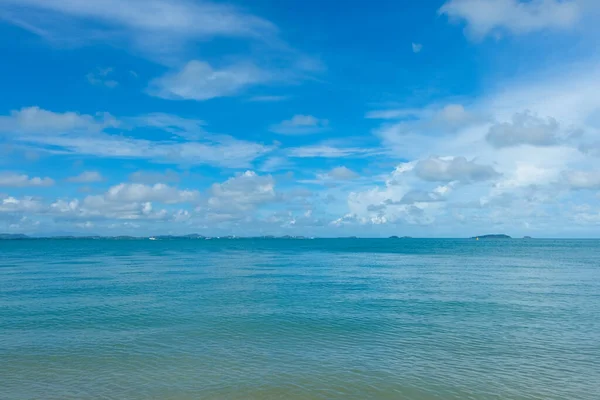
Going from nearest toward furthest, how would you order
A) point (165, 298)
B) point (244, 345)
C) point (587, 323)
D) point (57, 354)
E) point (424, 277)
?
point (57, 354), point (244, 345), point (587, 323), point (165, 298), point (424, 277)

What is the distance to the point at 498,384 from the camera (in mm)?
20125

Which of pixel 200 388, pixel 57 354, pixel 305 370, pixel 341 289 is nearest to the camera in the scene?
pixel 200 388

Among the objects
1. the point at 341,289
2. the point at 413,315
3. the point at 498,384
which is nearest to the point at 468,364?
the point at 498,384

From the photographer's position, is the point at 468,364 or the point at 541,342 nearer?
the point at 468,364

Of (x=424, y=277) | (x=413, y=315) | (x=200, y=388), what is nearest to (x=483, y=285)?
(x=424, y=277)

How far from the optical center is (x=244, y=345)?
2688 cm

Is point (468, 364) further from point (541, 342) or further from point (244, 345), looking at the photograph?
point (244, 345)

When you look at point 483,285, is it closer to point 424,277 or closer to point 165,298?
point 424,277

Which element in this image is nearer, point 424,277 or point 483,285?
point 483,285

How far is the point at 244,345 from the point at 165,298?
2142 cm

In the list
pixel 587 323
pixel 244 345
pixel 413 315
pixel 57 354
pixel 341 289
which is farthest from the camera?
pixel 341 289

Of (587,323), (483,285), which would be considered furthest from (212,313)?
(483,285)

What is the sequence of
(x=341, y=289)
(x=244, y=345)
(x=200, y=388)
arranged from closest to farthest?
(x=200, y=388) < (x=244, y=345) < (x=341, y=289)

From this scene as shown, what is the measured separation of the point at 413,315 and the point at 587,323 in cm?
1324
